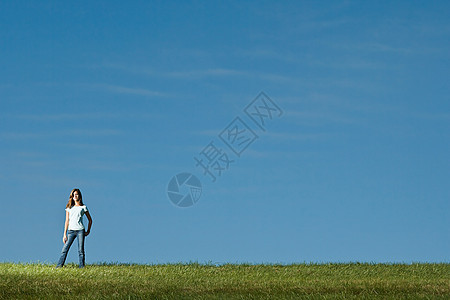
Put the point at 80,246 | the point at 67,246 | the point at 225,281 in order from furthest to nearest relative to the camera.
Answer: the point at 67,246 < the point at 80,246 < the point at 225,281

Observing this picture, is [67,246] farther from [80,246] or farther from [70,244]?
[80,246]

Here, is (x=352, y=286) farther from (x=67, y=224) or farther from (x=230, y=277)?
(x=67, y=224)

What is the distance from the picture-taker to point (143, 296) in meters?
12.9

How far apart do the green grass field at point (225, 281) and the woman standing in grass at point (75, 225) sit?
56 cm

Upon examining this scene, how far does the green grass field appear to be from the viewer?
13133 millimetres

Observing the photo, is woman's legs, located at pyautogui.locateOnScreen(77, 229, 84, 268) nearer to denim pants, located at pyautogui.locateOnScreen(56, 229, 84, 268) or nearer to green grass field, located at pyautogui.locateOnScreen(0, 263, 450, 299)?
denim pants, located at pyautogui.locateOnScreen(56, 229, 84, 268)

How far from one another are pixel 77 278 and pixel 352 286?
6869mm

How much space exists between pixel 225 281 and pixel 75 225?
Result: 234 inches

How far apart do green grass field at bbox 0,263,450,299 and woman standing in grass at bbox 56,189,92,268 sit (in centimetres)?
56

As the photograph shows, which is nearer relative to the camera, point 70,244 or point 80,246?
point 80,246

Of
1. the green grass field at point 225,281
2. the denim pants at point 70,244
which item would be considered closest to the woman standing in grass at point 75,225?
the denim pants at point 70,244

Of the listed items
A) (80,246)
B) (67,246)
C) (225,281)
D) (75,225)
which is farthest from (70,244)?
(225,281)

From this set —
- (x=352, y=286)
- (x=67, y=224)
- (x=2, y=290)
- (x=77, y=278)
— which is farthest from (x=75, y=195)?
(x=352, y=286)

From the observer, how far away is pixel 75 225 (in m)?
18.7
